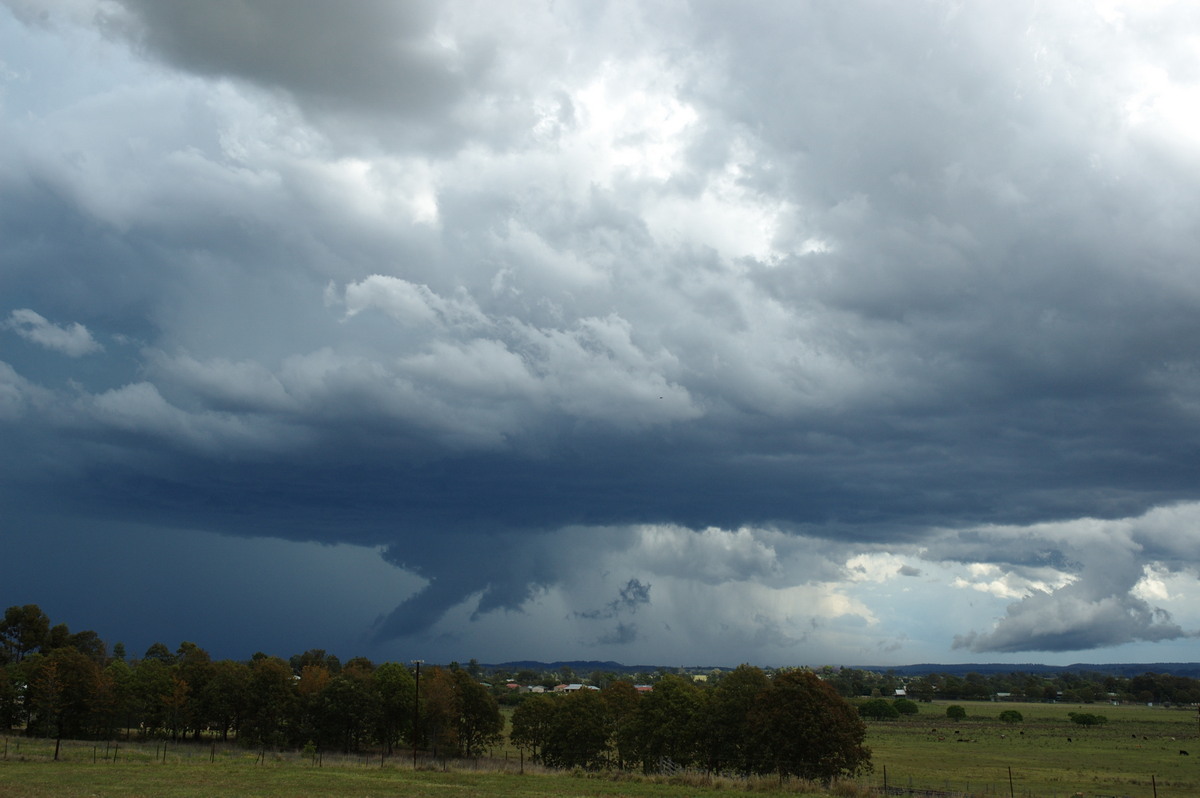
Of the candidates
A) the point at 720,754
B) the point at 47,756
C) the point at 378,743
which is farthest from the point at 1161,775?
the point at 47,756

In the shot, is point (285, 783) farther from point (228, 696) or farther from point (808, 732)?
point (228, 696)

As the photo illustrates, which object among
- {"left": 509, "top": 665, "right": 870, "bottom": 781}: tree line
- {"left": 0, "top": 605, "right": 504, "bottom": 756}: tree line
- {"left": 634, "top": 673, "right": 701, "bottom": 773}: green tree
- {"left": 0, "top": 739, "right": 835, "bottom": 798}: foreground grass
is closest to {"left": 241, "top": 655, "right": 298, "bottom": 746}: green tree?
{"left": 0, "top": 605, "right": 504, "bottom": 756}: tree line

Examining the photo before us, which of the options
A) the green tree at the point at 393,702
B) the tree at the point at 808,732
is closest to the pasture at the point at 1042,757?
the tree at the point at 808,732

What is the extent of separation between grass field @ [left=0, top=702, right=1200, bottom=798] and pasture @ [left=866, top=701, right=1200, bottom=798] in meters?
0.21

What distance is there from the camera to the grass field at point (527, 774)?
4853 cm

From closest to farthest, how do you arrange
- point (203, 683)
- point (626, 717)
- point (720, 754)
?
point (720, 754) < point (626, 717) < point (203, 683)

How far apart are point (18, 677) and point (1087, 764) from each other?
423 ft

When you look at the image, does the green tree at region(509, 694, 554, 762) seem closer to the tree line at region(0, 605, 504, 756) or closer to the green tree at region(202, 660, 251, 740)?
the tree line at region(0, 605, 504, 756)

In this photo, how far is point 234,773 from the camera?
57969 millimetres

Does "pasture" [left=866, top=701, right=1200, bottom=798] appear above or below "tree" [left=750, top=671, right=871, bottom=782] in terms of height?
below

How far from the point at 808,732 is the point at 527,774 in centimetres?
2192

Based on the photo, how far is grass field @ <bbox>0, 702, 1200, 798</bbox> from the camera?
48.5 metres

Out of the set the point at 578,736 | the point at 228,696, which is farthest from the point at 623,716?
the point at 228,696

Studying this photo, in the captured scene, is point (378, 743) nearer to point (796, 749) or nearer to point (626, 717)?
point (626, 717)
